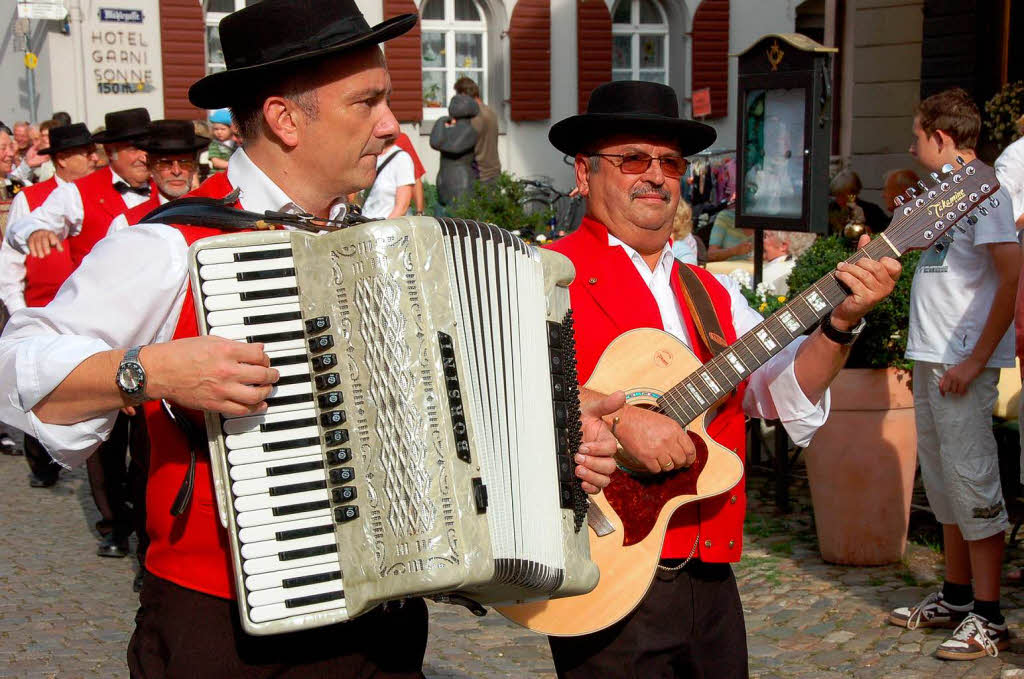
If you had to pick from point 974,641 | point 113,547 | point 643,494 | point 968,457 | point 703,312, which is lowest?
point 113,547

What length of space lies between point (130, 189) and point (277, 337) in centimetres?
446

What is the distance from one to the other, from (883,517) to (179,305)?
4.12 m

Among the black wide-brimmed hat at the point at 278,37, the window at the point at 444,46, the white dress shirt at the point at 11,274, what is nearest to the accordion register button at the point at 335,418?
the black wide-brimmed hat at the point at 278,37

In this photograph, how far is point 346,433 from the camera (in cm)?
204

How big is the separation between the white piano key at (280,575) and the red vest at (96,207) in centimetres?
447

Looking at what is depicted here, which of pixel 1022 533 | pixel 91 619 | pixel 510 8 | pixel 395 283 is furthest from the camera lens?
pixel 510 8

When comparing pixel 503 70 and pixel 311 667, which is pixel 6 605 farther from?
pixel 503 70

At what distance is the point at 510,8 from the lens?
17844 mm

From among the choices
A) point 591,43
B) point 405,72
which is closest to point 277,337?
point 405,72

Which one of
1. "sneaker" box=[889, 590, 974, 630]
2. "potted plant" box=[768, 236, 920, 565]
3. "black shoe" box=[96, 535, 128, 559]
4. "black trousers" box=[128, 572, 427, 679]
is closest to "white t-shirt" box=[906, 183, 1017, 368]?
"potted plant" box=[768, 236, 920, 565]

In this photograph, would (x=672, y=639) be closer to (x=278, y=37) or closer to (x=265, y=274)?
(x=265, y=274)

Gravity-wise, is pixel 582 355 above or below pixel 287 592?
above

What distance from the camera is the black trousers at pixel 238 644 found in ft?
7.37

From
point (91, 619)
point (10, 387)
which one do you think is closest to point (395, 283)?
point (10, 387)
